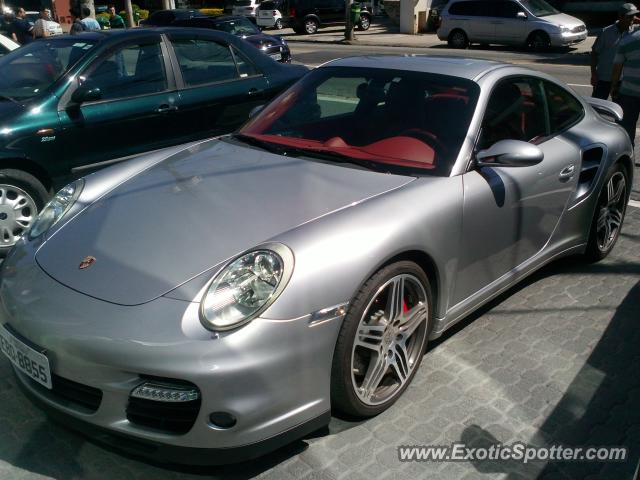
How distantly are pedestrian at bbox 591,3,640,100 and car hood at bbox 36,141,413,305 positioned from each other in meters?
5.41

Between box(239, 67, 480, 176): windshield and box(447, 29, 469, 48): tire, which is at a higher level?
box(239, 67, 480, 176): windshield

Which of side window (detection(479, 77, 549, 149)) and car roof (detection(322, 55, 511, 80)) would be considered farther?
car roof (detection(322, 55, 511, 80))

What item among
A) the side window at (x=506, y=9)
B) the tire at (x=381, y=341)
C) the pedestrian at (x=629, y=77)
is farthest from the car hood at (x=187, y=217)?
the side window at (x=506, y=9)

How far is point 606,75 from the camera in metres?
7.81

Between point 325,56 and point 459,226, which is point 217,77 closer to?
point 459,226

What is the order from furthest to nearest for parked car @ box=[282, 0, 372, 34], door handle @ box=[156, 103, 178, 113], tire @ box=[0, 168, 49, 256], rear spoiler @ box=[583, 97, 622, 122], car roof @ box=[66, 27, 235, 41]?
1. parked car @ box=[282, 0, 372, 34]
2. door handle @ box=[156, 103, 178, 113]
3. car roof @ box=[66, 27, 235, 41]
4. rear spoiler @ box=[583, 97, 622, 122]
5. tire @ box=[0, 168, 49, 256]

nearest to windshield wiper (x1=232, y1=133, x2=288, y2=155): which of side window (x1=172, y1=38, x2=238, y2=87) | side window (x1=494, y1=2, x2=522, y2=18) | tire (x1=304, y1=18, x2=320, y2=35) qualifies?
side window (x1=172, y1=38, x2=238, y2=87)

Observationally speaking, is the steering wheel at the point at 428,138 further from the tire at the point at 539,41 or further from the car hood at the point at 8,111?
the tire at the point at 539,41

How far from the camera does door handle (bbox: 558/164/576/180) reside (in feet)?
13.0

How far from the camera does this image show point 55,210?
3.46 meters

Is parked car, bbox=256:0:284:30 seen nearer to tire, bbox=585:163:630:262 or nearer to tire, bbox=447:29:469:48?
tire, bbox=447:29:469:48

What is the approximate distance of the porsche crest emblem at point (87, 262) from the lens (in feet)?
9.30

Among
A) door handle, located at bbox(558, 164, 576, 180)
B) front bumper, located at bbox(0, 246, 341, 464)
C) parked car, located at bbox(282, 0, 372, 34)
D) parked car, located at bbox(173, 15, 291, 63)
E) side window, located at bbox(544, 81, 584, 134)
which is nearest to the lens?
front bumper, located at bbox(0, 246, 341, 464)

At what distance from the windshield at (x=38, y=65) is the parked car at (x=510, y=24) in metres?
17.1
